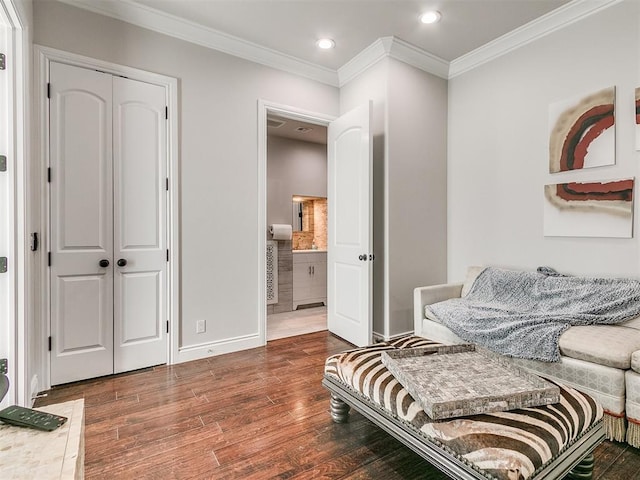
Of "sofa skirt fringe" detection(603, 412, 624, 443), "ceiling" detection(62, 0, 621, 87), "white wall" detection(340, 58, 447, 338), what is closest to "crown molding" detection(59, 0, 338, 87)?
"ceiling" detection(62, 0, 621, 87)

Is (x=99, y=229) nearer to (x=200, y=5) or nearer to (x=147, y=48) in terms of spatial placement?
(x=147, y=48)

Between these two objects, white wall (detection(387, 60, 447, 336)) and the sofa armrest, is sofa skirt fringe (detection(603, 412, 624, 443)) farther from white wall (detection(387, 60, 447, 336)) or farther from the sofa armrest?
white wall (detection(387, 60, 447, 336))

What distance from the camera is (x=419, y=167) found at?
11.5 feet

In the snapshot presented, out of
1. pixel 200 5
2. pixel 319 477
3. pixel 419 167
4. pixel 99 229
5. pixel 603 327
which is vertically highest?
pixel 200 5

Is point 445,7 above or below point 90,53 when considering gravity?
above

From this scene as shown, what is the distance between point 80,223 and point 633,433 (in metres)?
3.56

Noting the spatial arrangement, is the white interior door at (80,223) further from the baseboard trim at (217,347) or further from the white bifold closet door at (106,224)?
the baseboard trim at (217,347)

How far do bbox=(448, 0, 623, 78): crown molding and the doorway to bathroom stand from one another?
1.90 metres

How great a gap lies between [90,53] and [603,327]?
397 centimetres

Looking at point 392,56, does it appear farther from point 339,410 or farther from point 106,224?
point 339,410

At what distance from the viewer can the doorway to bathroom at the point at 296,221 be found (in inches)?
191

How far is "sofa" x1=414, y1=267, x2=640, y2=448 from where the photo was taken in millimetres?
1755

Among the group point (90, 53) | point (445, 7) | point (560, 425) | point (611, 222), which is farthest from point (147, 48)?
point (611, 222)

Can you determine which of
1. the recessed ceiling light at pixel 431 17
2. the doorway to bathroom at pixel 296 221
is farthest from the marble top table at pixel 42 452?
the recessed ceiling light at pixel 431 17
